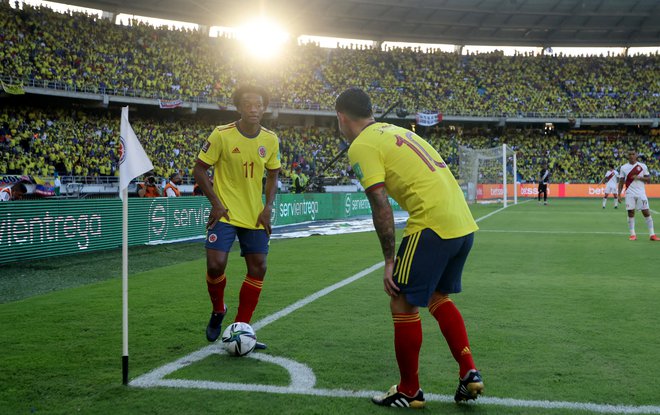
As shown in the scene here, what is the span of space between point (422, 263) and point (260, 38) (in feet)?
157

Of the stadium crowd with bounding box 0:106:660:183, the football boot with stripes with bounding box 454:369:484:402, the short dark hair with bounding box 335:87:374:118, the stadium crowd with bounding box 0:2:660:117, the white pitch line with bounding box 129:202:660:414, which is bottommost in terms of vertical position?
the white pitch line with bounding box 129:202:660:414

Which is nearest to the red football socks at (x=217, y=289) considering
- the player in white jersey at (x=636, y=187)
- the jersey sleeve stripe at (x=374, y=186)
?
the jersey sleeve stripe at (x=374, y=186)

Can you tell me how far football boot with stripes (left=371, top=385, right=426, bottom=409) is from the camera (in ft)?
11.8

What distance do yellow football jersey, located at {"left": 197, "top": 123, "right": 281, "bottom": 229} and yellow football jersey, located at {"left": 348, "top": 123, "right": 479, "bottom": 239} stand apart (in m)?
1.82

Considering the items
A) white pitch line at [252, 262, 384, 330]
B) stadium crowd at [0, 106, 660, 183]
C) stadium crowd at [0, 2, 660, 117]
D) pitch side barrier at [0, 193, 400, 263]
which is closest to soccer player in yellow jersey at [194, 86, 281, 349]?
white pitch line at [252, 262, 384, 330]

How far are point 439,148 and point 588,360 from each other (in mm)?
46810

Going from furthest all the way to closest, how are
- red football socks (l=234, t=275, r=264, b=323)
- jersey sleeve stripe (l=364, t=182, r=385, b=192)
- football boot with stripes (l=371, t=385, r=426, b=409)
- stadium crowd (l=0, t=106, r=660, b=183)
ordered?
stadium crowd (l=0, t=106, r=660, b=183), red football socks (l=234, t=275, r=264, b=323), football boot with stripes (l=371, t=385, r=426, b=409), jersey sleeve stripe (l=364, t=182, r=385, b=192)

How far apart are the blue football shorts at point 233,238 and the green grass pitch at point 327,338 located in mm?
841

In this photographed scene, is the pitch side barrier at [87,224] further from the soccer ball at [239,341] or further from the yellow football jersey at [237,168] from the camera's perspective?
the soccer ball at [239,341]

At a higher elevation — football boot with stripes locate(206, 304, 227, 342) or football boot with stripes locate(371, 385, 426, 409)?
football boot with stripes locate(206, 304, 227, 342)

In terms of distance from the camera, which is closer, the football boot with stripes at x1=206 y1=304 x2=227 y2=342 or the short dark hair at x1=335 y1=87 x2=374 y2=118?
the short dark hair at x1=335 y1=87 x2=374 y2=118

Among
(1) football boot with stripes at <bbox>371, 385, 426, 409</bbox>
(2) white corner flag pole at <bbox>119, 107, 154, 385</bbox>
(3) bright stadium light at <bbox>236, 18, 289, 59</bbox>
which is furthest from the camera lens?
(3) bright stadium light at <bbox>236, 18, 289, 59</bbox>

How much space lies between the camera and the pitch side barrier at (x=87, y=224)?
35.6 ft

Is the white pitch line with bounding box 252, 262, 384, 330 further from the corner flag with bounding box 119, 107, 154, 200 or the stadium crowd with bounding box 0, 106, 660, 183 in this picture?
the stadium crowd with bounding box 0, 106, 660, 183
